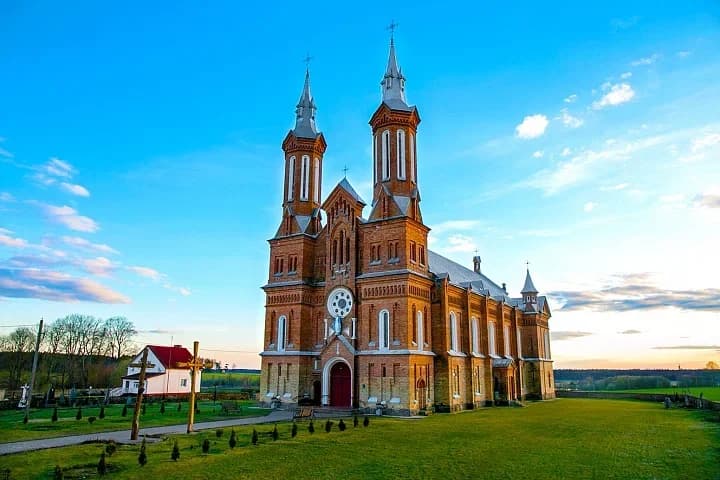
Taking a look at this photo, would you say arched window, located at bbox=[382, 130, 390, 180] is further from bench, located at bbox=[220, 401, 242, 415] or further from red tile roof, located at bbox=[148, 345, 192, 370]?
red tile roof, located at bbox=[148, 345, 192, 370]

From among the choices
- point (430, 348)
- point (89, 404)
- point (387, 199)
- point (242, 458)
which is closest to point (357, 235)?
point (387, 199)

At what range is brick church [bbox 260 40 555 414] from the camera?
3628 cm

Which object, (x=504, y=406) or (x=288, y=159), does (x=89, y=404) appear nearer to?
(x=288, y=159)

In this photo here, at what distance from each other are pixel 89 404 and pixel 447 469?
3791cm

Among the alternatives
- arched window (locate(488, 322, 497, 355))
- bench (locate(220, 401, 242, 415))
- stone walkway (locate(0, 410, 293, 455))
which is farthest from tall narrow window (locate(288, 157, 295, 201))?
arched window (locate(488, 322, 497, 355))

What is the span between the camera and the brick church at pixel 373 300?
3628 cm

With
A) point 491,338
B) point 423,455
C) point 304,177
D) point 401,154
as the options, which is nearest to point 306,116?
point 304,177

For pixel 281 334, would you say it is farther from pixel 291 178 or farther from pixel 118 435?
pixel 118 435

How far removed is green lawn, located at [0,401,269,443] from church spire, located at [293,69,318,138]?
24.5 metres

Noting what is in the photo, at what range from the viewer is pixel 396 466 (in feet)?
53.5

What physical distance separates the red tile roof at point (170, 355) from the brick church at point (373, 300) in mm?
20578

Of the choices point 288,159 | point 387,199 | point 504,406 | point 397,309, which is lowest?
point 504,406

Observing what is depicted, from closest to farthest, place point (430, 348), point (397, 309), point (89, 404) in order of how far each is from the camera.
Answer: point (397, 309) → point (430, 348) → point (89, 404)


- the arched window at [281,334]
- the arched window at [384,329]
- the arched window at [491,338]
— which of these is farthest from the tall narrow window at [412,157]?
the arched window at [491,338]
